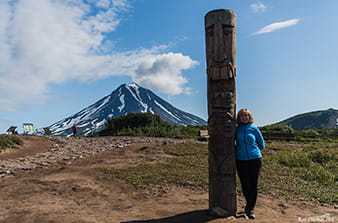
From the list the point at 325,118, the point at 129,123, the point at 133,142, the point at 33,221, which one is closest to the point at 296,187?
the point at 33,221

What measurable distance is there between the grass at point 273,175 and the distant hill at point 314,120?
75915 mm

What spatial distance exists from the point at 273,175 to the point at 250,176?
3.83m

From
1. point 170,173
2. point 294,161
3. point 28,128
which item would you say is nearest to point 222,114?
point 170,173

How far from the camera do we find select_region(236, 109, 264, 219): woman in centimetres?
470

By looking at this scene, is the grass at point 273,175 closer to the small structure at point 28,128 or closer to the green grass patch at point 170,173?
the green grass patch at point 170,173

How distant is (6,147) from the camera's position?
1384 centimetres

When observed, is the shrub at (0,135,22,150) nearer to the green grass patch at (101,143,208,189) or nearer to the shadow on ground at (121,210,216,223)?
the green grass patch at (101,143,208,189)

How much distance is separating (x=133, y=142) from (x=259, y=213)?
975 cm

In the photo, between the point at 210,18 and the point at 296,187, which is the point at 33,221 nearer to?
the point at 210,18

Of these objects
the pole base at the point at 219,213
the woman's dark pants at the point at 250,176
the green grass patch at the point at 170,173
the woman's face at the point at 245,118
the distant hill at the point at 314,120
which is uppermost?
the distant hill at the point at 314,120

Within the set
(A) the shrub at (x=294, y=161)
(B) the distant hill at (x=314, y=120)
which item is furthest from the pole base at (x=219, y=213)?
(B) the distant hill at (x=314, y=120)

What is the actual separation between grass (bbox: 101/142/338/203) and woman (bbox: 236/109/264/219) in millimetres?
1877

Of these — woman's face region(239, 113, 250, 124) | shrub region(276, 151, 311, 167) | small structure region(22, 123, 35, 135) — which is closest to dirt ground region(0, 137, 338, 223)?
woman's face region(239, 113, 250, 124)

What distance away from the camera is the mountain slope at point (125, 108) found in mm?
94188
